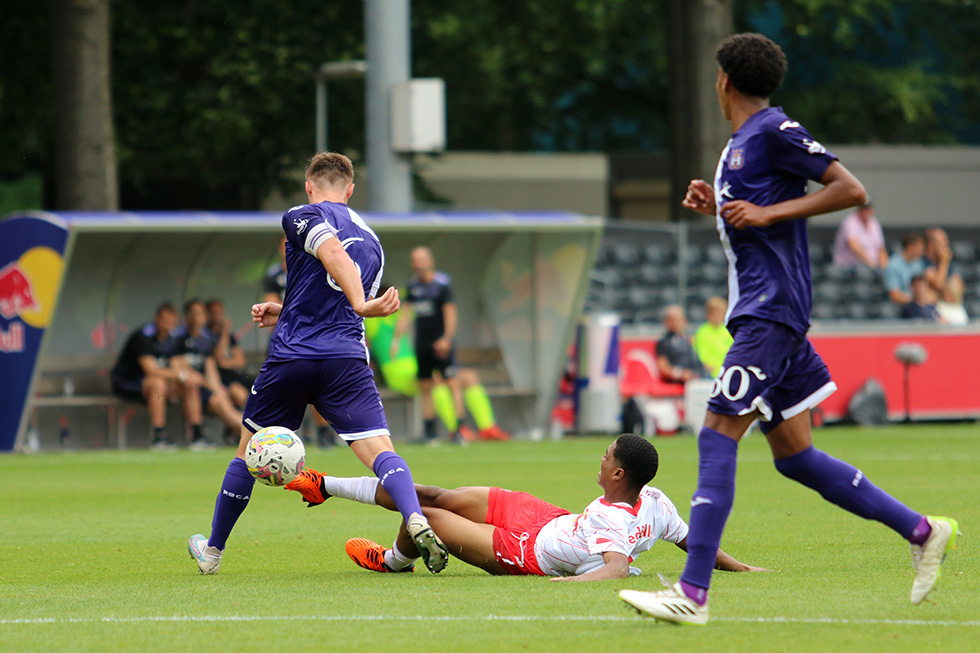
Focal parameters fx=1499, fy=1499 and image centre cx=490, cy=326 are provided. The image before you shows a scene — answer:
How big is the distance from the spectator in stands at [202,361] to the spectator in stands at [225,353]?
14 centimetres

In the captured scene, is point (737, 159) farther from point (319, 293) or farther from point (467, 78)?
point (467, 78)

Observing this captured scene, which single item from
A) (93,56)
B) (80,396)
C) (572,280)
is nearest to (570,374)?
(572,280)

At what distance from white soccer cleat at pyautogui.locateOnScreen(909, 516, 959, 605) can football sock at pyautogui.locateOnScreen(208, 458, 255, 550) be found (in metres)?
3.15

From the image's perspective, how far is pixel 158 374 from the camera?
1720cm

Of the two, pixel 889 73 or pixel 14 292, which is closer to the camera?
pixel 14 292

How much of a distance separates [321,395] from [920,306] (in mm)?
14982

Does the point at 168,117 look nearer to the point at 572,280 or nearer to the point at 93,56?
the point at 93,56

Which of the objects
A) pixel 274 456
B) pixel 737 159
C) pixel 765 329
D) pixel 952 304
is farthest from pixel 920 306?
pixel 765 329

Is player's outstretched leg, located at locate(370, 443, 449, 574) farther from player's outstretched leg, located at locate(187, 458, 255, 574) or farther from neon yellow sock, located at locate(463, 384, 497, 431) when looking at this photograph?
neon yellow sock, located at locate(463, 384, 497, 431)

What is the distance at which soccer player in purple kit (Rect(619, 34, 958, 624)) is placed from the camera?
211 inches

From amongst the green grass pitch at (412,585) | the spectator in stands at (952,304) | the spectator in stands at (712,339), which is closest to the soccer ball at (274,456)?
the green grass pitch at (412,585)

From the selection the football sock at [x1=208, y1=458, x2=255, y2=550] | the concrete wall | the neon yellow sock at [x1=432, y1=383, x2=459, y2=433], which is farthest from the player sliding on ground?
the concrete wall

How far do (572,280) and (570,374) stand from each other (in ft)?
4.04

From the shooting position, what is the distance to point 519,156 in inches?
1309
